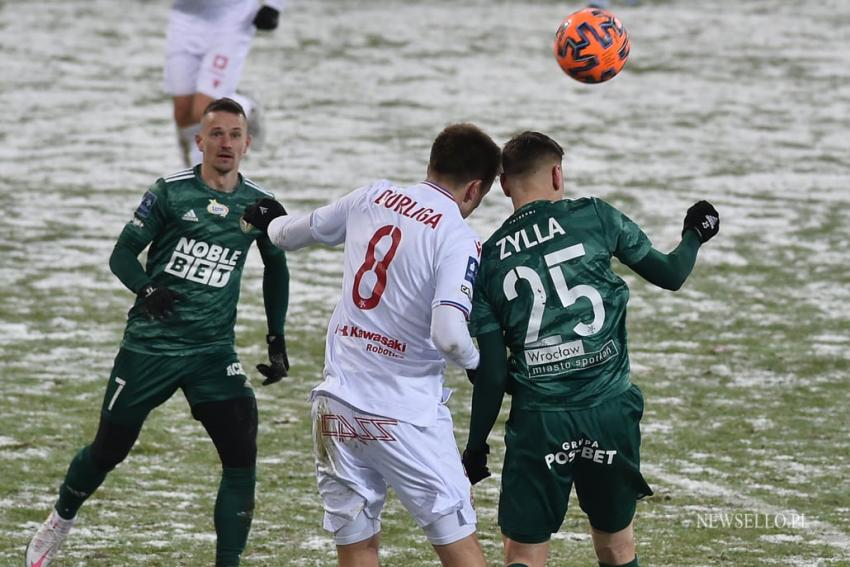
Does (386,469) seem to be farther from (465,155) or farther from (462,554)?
(465,155)

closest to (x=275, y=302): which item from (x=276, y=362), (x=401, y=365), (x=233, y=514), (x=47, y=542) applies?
(x=276, y=362)

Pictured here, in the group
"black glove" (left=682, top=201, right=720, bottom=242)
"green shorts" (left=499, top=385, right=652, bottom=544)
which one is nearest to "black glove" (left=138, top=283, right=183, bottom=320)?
"green shorts" (left=499, top=385, right=652, bottom=544)

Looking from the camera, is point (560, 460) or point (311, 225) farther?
point (311, 225)

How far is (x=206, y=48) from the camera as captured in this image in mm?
13867

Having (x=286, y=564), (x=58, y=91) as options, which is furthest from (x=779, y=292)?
(x=58, y=91)

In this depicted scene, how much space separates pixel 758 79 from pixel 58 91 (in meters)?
9.43

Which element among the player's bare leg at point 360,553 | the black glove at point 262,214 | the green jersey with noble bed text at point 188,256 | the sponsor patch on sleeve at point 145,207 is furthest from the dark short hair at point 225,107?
the player's bare leg at point 360,553

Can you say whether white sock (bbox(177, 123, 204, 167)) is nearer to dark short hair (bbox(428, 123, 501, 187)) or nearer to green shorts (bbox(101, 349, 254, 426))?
green shorts (bbox(101, 349, 254, 426))

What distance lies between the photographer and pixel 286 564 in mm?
7203

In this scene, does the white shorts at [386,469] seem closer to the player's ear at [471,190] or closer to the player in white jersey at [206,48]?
the player's ear at [471,190]

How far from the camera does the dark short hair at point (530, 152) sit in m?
5.93

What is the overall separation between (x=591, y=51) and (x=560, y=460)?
9.05ft

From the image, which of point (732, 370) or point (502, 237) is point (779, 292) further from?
point (502, 237)

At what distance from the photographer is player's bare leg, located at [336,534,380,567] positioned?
580cm
